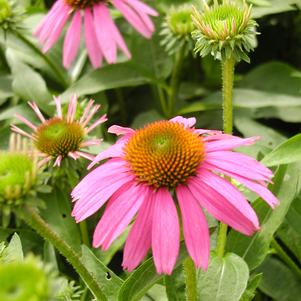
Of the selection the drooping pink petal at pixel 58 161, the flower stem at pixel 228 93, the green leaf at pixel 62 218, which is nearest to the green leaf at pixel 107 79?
the green leaf at pixel 62 218

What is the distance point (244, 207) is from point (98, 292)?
0.64ft

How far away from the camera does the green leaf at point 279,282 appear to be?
3.19 feet

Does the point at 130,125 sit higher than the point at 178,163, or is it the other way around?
the point at 178,163

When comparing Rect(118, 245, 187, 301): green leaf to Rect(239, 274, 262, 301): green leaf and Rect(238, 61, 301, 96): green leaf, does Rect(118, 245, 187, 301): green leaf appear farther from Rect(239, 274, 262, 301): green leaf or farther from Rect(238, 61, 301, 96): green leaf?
Rect(238, 61, 301, 96): green leaf

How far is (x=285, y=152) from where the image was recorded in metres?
0.83

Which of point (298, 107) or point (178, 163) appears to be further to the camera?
point (298, 107)

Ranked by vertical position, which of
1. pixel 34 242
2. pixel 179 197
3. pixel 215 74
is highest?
pixel 179 197

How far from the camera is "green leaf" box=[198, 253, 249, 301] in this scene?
75cm

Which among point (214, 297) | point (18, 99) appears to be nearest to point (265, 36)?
point (18, 99)

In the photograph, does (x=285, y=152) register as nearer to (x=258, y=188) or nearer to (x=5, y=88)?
(x=258, y=188)

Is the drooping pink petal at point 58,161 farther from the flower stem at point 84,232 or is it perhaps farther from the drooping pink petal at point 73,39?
the drooping pink petal at point 73,39

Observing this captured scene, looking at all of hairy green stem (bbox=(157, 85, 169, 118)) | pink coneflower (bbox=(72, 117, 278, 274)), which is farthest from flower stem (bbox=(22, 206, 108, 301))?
hairy green stem (bbox=(157, 85, 169, 118))

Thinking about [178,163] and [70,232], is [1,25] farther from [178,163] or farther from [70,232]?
[178,163]

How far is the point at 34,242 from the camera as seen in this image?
108 centimetres
